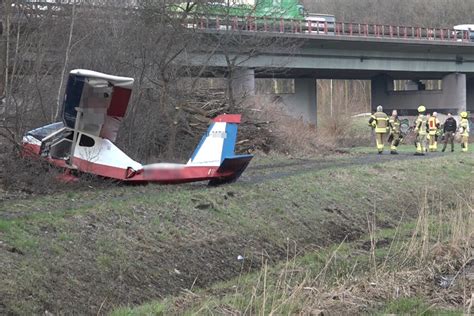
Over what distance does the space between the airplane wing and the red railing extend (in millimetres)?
8880

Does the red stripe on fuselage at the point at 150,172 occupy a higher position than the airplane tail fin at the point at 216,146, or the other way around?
the airplane tail fin at the point at 216,146

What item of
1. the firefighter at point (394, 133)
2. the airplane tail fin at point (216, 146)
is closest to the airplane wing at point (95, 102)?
the airplane tail fin at point (216, 146)

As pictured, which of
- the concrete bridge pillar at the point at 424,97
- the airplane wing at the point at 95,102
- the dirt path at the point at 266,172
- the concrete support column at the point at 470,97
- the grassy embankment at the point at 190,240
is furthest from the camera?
the concrete support column at the point at 470,97

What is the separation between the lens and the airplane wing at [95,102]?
1367 centimetres

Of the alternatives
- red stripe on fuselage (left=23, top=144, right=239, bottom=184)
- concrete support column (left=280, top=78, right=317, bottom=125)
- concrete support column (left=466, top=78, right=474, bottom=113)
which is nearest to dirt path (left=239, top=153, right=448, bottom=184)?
red stripe on fuselage (left=23, top=144, right=239, bottom=184)

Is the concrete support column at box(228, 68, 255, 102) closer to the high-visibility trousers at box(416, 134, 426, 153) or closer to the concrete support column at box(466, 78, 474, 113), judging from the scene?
the high-visibility trousers at box(416, 134, 426, 153)

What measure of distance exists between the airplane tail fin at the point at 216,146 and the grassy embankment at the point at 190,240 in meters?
0.61

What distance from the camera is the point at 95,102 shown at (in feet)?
46.8

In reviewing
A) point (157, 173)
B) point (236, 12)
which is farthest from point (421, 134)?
point (157, 173)

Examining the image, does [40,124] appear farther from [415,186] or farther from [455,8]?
[455,8]

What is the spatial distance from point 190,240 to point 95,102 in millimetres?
4056

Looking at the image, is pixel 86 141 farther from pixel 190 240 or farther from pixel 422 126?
pixel 422 126

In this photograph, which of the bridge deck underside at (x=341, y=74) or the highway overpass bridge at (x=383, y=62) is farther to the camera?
the bridge deck underside at (x=341, y=74)

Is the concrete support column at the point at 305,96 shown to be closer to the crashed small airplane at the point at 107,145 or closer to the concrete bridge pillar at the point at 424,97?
the concrete bridge pillar at the point at 424,97
